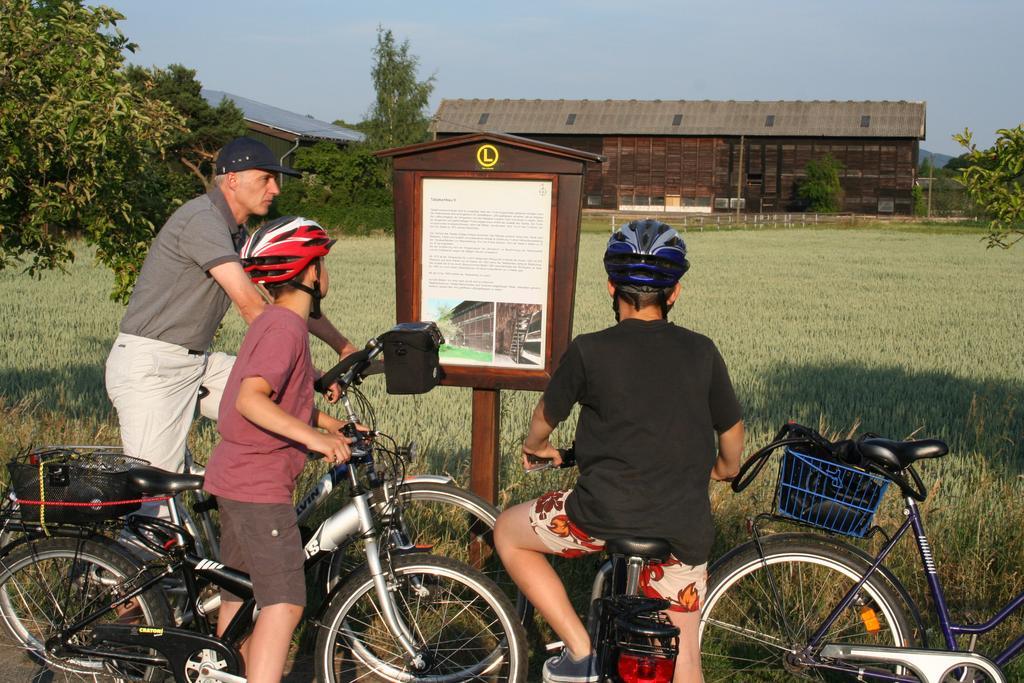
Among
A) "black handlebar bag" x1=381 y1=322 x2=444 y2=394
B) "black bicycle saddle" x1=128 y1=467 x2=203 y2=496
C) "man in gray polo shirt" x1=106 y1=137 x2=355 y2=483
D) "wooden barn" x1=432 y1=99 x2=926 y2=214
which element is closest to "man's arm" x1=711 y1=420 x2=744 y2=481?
"black handlebar bag" x1=381 y1=322 x2=444 y2=394

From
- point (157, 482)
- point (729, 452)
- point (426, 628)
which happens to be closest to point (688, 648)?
point (729, 452)

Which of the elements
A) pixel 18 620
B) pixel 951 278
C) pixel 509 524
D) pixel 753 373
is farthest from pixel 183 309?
pixel 951 278

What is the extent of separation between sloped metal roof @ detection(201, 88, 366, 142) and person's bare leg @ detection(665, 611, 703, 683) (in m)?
57.7

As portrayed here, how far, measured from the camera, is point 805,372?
516 inches

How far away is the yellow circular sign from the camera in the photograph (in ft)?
15.5

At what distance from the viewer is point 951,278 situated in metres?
28.7

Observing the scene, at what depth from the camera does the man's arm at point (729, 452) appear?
10.9 ft

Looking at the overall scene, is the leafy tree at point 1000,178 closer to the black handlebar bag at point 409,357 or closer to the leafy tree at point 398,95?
the black handlebar bag at point 409,357

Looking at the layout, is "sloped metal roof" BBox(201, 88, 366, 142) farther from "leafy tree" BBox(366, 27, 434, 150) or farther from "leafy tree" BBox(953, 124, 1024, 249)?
"leafy tree" BBox(953, 124, 1024, 249)

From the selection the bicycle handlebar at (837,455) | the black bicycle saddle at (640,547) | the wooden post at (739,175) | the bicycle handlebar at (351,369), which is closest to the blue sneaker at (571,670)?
the black bicycle saddle at (640,547)

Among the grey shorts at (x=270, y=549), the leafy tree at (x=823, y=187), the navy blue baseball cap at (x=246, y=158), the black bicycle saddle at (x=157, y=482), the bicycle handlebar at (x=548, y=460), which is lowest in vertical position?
the grey shorts at (x=270, y=549)

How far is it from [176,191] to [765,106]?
74483 millimetres

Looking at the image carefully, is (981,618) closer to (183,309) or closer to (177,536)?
(177,536)

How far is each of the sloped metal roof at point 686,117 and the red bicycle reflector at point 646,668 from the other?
70.4m
